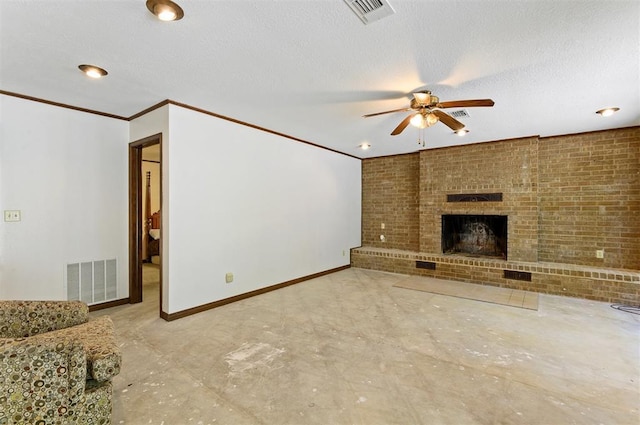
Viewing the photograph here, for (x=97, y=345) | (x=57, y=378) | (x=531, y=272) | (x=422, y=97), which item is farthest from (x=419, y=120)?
(x=531, y=272)

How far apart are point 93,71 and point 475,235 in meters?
6.03

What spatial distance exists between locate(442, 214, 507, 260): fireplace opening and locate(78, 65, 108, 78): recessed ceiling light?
541 cm

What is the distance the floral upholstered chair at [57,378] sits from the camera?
1.37 meters

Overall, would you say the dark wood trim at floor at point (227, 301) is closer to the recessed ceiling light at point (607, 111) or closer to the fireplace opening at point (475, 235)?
the fireplace opening at point (475, 235)

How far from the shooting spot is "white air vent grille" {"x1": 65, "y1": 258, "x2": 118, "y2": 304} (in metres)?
3.44

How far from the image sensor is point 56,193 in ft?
11.0

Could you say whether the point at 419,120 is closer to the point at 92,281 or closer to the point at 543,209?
the point at 543,209

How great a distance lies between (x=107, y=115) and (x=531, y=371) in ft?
16.6

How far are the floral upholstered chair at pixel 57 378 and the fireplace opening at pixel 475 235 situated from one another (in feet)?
17.8

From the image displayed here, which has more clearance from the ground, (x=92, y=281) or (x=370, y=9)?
(x=370, y=9)

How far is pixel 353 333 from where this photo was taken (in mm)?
3084

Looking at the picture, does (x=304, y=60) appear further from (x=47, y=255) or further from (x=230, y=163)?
(x=47, y=255)

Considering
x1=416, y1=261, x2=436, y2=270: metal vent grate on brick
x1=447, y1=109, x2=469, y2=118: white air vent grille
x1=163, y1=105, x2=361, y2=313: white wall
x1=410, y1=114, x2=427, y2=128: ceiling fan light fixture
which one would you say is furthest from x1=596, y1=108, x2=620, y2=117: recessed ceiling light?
x1=163, y1=105, x2=361, y2=313: white wall

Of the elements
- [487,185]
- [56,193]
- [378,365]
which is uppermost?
[487,185]
